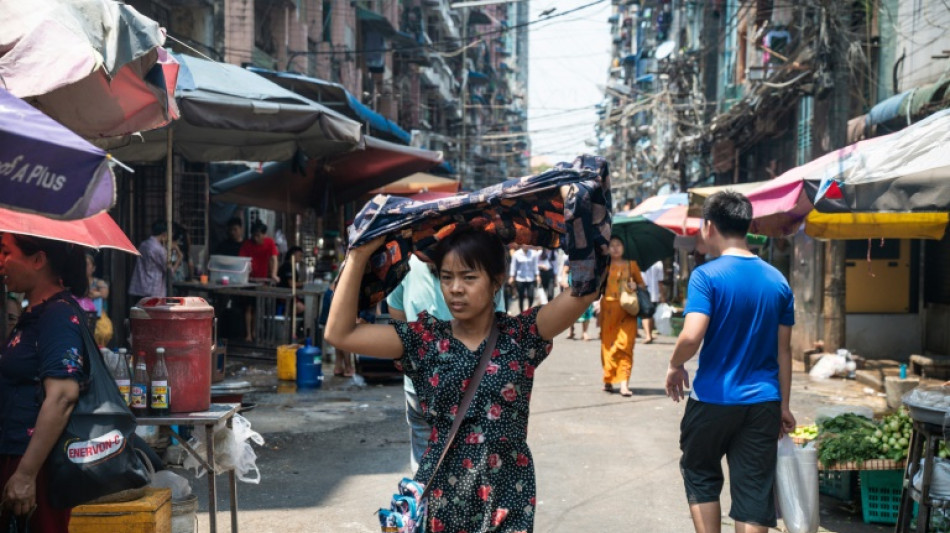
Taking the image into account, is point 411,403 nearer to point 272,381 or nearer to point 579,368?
point 272,381

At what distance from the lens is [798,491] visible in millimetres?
5586

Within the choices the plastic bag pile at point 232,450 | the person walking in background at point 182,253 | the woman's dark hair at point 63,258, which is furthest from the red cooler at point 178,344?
the person walking in background at point 182,253

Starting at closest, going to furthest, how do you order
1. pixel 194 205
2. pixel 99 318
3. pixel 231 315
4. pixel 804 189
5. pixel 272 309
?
pixel 804 189
pixel 99 318
pixel 272 309
pixel 231 315
pixel 194 205

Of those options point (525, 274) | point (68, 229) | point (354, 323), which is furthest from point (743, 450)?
point (525, 274)

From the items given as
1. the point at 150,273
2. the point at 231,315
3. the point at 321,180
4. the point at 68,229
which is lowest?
the point at 231,315

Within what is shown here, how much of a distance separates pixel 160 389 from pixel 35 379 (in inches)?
48.6

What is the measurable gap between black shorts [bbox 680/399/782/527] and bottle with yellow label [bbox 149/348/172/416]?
8.45ft

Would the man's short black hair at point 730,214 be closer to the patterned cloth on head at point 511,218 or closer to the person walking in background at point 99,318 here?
the patterned cloth on head at point 511,218

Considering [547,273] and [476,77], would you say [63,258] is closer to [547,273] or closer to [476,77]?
[547,273]

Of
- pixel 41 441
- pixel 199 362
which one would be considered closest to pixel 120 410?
pixel 41 441

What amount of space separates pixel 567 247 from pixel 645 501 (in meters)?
4.22

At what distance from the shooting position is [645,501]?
6973 mm

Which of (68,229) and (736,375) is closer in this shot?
(68,229)

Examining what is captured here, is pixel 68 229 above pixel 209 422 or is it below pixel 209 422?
above
